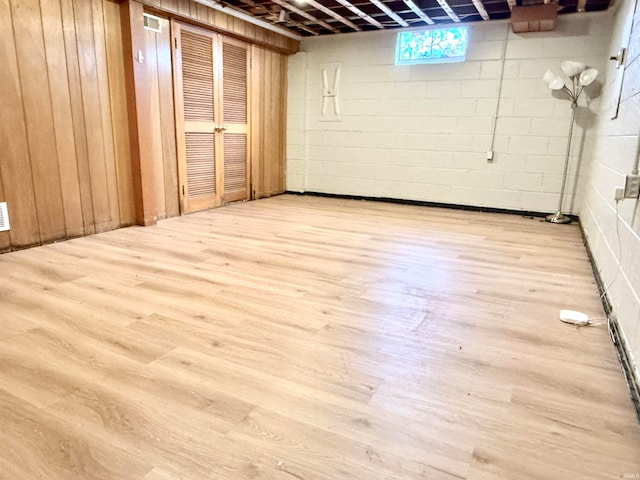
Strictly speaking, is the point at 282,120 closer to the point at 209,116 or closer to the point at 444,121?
the point at 209,116

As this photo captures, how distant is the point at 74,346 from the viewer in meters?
1.84

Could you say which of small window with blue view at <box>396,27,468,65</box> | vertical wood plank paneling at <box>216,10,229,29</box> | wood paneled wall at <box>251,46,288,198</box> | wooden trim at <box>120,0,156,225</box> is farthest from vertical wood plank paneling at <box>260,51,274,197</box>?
wooden trim at <box>120,0,156,225</box>

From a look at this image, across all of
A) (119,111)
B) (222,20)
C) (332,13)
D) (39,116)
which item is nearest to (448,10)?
(332,13)

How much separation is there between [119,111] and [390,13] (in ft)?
10.4

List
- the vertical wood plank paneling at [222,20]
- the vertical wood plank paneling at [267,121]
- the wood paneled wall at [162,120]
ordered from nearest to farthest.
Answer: the wood paneled wall at [162,120] → the vertical wood plank paneling at [222,20] → the vertical wood plank paneling at [267,121]

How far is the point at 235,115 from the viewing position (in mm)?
5523

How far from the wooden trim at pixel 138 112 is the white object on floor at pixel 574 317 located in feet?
12.1

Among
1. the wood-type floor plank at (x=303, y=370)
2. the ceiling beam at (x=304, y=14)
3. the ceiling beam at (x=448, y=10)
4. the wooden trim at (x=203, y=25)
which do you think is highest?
the ceiling beam at (x=304, y=14)

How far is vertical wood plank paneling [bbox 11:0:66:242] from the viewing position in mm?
3184

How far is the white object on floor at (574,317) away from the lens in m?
2.18

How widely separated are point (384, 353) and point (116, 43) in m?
3.72

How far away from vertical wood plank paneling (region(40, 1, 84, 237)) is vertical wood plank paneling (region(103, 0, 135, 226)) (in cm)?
42

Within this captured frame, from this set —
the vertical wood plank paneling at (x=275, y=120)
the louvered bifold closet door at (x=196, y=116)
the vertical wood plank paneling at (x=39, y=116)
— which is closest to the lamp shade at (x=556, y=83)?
the vertical wood plank paneling at (x=275, y=120)

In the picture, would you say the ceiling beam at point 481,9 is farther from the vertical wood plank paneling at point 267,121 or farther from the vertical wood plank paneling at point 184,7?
the vertical wood plank paneling at point 184,7
